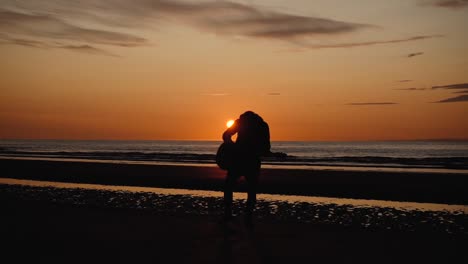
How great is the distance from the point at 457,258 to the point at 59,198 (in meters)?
11.5

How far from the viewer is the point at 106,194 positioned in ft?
52.1

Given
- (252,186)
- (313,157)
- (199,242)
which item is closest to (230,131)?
(252,186)

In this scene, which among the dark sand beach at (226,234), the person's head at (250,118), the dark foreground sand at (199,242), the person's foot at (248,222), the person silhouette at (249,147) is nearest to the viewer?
the dark foreground sand at (199,242)

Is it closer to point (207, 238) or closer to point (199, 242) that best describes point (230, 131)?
point (207, 238)

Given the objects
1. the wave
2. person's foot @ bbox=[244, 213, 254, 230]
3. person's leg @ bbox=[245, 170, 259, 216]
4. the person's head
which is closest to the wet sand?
person's foot @ bbox=[244, 213, 254, 230]

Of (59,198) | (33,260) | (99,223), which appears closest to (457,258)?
(33,260)

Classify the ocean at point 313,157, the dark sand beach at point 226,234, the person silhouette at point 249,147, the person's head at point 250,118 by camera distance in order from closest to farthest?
Answer: the dark sand beach at point 226,234 → the person silhouette at point 249,147 → the person's head at point 250,118 → the ocean at point 313,157

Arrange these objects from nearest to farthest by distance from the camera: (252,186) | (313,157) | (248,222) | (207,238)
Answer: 1. (207,238)
2. (248,222)
3. (252,186)
4. (313,157)

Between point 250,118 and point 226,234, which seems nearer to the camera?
point 226,234

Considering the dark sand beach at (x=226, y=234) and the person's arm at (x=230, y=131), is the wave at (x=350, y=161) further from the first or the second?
A: the person's arm at (x=230, y=131)

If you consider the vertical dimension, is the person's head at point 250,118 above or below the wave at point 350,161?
above

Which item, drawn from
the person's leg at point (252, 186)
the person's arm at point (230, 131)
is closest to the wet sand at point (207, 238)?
the person's leg at point (252, 186)

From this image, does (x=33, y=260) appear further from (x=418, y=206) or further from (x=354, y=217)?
(x=418, y=206)

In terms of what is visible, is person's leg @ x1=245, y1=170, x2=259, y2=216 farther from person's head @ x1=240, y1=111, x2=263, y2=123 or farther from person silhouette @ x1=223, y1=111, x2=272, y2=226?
person's head @ x1=240, y1=111, x2=263, y2=123
